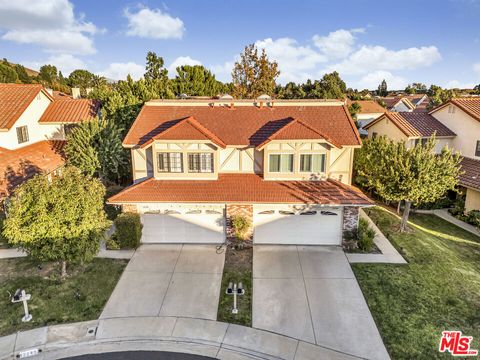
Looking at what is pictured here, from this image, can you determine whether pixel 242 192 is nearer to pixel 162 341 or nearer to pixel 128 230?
pixel 128 230

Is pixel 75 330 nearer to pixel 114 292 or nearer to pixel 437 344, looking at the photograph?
pixel 114 292

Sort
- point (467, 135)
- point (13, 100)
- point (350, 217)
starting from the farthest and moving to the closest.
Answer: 1. point (13, 100)
2. point (467, 135)
3. point (350, 217)

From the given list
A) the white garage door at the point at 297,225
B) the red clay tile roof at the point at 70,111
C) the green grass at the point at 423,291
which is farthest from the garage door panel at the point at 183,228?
the red clay tile roof at the point at 70,111

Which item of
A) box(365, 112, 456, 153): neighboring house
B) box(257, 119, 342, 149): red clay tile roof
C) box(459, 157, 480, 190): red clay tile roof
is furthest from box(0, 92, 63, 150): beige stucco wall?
box(459, 157, 480, 190): red clay tile roof

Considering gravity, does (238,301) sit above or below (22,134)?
below

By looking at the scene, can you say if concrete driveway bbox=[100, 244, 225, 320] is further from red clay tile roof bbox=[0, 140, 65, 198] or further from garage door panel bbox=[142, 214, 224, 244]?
red clay tile roof bbox=[0, 140, 65, 198]

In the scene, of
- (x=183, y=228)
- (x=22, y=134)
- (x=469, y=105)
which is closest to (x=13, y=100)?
(x=22, y=134)
